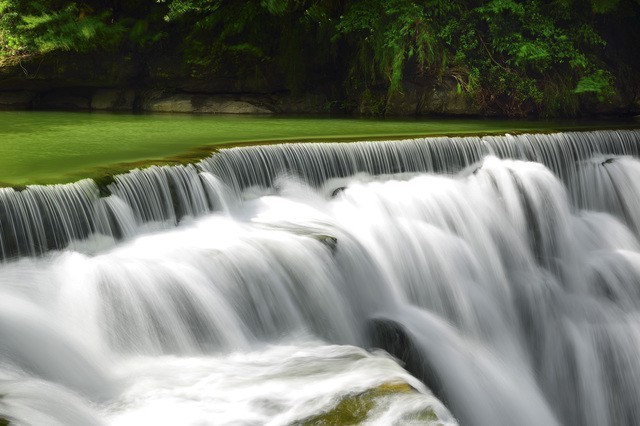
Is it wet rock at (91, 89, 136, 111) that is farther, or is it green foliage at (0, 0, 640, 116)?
wet rock at (91, 89, 136, 111)

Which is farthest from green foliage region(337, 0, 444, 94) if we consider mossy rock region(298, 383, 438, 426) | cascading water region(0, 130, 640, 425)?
mossy rock region(298, 383, 438, 426)

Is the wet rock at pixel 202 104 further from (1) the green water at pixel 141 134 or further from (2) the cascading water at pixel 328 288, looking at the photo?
(2) the cascading water at pixel 328 288

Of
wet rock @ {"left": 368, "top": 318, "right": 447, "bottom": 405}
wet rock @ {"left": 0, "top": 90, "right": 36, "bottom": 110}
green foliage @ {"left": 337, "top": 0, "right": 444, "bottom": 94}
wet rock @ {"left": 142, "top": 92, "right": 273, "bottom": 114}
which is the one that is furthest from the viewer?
wet rock @ {"left": 142, "top": 92, "right": 273, "bottom": 114}

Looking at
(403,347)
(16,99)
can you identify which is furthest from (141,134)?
(16,99)

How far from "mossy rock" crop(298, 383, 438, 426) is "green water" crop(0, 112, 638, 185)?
3.05m

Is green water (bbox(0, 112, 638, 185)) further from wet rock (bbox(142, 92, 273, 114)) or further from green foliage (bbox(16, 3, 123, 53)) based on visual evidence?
green foliage (bbox(16, 3, 123, 53))

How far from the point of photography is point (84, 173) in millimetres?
5996

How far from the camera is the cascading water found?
4152 mm

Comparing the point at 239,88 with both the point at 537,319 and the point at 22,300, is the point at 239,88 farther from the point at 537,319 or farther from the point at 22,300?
the point at 22,300

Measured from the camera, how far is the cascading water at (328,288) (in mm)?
4152

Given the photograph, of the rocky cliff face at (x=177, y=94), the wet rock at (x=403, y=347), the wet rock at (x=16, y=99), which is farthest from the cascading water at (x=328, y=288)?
the wet rock at (x=16, y=99)

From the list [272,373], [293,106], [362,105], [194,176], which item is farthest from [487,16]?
[272,373]

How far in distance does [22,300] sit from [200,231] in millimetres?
1638

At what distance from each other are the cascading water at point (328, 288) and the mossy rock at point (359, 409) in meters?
0.03
